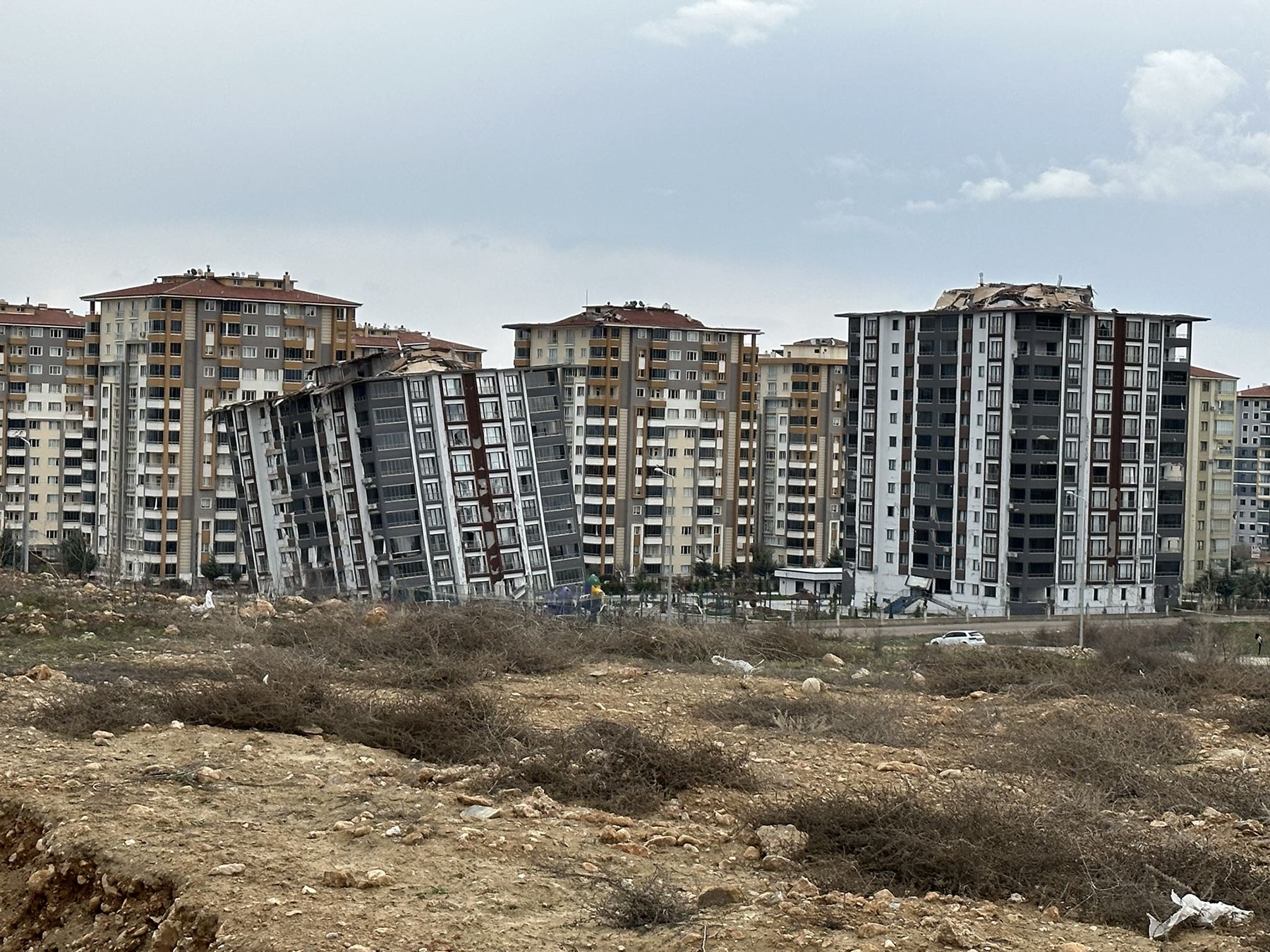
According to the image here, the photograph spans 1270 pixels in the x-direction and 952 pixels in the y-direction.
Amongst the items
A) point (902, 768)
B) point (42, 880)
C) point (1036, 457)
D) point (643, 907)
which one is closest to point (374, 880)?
point (643, 907)

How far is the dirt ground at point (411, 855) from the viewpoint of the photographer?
732 cm

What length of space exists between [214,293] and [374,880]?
71066 mm

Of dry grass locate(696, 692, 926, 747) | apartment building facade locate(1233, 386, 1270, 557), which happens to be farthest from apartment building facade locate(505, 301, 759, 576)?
dry grass locate(696, 692, 926, 747)

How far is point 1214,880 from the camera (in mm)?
8039

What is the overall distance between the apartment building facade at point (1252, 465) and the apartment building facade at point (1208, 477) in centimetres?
3163

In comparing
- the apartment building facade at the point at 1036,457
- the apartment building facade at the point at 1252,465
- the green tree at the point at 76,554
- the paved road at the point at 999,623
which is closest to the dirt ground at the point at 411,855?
the paved road at the point at 999,623

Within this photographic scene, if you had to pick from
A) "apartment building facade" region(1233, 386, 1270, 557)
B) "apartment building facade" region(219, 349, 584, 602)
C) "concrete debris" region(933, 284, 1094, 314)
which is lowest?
"apartment building facade" region(1233, 386, 1270, 557)

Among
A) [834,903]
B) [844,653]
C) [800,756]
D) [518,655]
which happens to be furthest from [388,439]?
[834,903]

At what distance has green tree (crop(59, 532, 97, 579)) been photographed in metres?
70.8

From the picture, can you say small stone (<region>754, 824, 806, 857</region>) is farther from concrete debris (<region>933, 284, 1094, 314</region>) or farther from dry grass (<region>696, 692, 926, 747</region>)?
concrete debris (<region>933, 284, 1094, 314</region>)

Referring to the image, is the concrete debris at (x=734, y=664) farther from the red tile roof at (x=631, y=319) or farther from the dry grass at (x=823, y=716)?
the red tile roof at (x=631, y=319)

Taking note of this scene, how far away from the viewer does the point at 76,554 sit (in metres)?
72.6

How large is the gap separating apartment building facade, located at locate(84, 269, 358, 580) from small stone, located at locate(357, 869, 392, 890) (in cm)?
6815

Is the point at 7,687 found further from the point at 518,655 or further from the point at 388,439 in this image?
the point at 388,439
